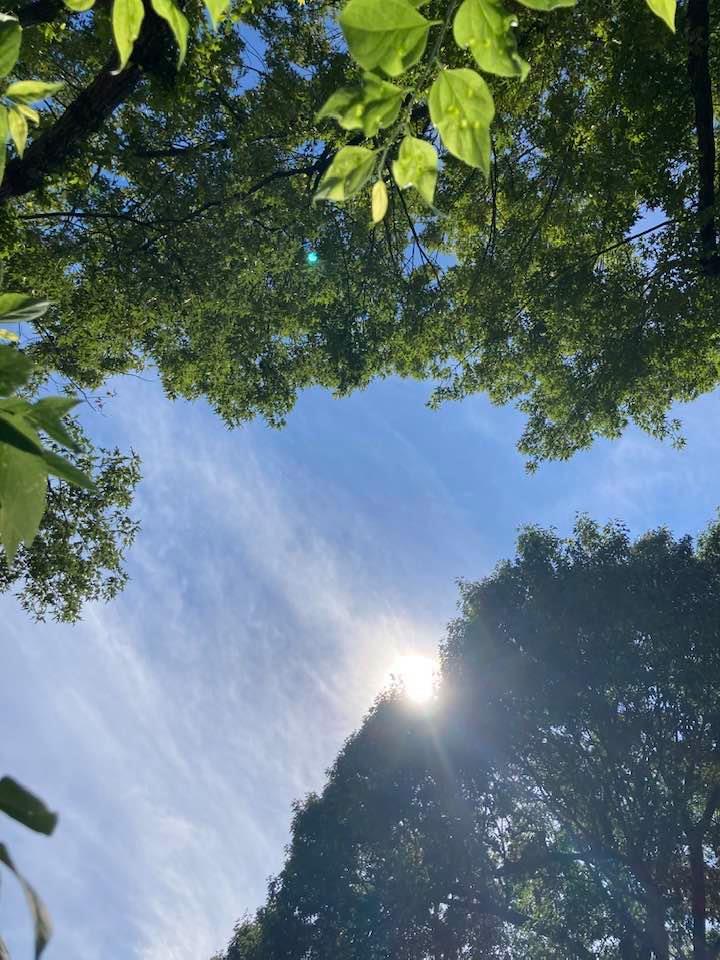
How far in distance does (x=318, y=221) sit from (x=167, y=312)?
3666 millimetres

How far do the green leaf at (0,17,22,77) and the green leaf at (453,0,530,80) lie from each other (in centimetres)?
56

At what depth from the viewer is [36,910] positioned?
499mm

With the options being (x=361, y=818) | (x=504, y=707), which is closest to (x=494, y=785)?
(x=504, y=707)

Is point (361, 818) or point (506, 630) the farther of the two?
point (506, 630)

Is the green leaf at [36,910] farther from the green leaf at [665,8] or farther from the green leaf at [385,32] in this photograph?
the green leaf at [665,8]

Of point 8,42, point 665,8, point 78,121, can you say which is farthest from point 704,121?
point 8,42

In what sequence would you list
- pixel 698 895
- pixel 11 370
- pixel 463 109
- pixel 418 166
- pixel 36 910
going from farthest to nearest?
1. pixel 698 895
2. pixel 418 166
3. pixel 463 109
4. pixel 11 370
5. pixel 36 910

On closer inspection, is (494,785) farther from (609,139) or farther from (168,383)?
→ (609,139)

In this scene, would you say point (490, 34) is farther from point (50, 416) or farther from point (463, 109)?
point (50, 416)

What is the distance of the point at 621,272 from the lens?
428 inches

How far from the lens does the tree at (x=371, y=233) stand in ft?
27.0

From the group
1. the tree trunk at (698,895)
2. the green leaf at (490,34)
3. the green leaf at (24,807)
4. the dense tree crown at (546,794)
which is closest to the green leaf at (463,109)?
the green leaf at (490,34)

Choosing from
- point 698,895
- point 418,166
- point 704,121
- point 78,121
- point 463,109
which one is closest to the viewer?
point 463,109

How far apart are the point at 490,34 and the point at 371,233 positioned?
723 cm
